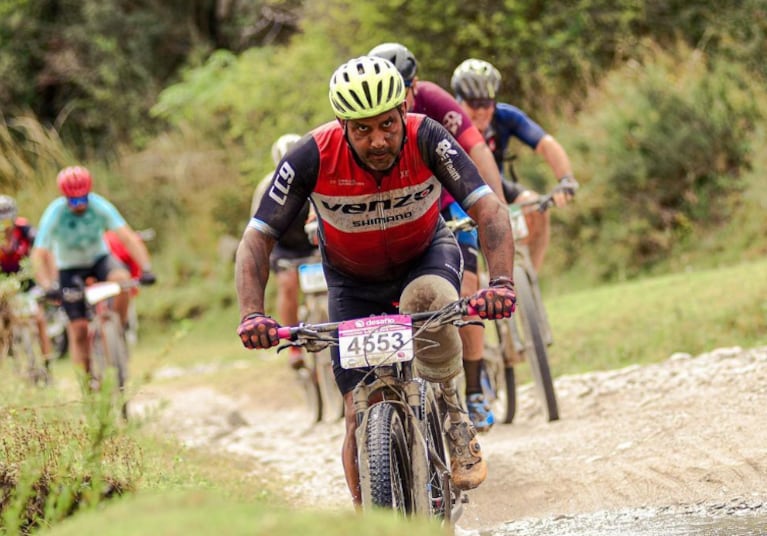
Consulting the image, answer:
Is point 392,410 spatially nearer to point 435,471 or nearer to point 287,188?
point 435,471

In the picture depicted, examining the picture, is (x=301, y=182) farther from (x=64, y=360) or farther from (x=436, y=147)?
(x=64, y=360)

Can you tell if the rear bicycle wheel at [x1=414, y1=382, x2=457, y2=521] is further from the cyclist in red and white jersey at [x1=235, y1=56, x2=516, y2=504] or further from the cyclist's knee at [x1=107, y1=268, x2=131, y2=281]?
the cyclist's knee at [x1=107, y1=268, x2=131, y2=281]

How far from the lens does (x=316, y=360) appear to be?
10883 mm

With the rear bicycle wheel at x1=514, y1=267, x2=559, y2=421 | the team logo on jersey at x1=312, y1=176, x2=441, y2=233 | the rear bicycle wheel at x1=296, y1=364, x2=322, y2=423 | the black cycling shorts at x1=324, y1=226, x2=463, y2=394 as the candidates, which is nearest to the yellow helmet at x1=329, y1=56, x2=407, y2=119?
the team logo on jersey at x1=312, y1=176, x2=441, y2=233

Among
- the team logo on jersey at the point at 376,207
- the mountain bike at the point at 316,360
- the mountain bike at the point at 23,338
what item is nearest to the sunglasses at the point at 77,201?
the mountain bike at the point at 23,338

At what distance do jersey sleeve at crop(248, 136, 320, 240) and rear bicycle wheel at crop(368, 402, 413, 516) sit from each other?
0.95 metres

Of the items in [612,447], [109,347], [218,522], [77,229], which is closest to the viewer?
[218,522]

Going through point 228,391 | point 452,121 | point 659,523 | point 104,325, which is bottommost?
point 659,523

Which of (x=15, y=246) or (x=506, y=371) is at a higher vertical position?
(x=15, y=246)

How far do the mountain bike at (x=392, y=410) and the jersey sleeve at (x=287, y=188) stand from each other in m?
0.62

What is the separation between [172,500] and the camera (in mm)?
3092

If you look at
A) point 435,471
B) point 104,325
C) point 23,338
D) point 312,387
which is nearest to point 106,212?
point 104,325

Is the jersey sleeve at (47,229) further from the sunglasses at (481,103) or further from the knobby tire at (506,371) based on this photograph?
the knobby tire at (506,371)

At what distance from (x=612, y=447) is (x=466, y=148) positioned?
193 centimetres
